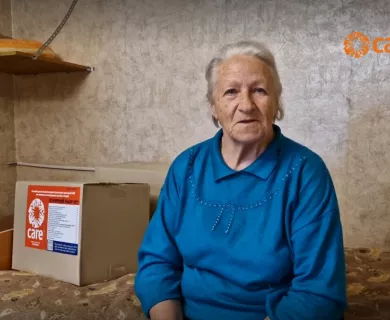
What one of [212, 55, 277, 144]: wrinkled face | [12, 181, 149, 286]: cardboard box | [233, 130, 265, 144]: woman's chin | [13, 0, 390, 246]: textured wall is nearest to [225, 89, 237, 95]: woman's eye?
[212, 55, 277, 144]: wrinkled face

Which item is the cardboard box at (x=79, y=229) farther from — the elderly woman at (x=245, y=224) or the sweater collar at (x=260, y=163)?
the sweater collar at (x=260, y=163)

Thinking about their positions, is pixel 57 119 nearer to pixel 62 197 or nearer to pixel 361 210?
pixel 62 197

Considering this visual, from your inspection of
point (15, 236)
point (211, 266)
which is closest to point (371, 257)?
point (211, 266)

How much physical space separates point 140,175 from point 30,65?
36.4 inches

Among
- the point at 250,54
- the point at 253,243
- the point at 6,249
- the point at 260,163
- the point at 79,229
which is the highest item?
the point at 250,54

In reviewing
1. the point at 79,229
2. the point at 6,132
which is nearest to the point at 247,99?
the point at 79,229

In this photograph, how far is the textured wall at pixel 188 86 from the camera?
1974 mm

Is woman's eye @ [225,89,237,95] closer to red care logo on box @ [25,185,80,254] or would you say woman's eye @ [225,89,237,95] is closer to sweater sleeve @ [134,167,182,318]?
sweater sleeve @ [134,167,182,318]

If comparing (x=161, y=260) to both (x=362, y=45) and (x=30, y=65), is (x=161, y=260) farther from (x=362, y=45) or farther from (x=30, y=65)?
(x=30, y=65)

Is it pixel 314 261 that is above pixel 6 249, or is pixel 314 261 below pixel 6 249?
above

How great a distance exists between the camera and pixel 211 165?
1.10 meters

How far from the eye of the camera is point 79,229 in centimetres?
146

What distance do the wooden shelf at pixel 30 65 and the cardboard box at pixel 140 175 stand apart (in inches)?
25.2

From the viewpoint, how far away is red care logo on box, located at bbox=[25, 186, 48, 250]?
1.56 metres
